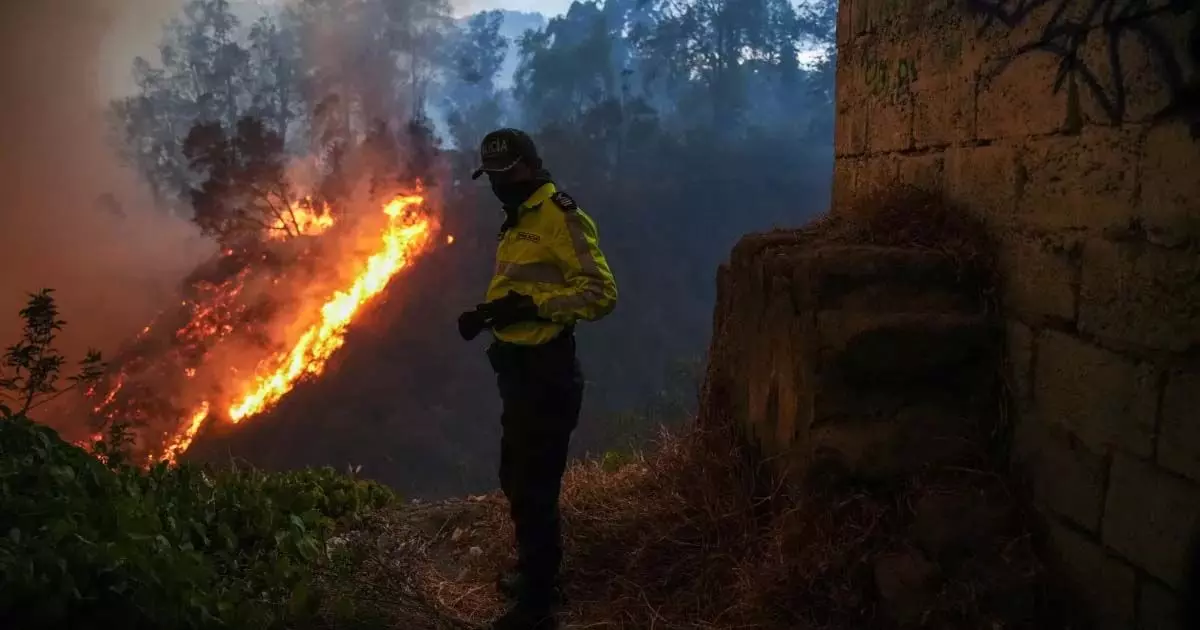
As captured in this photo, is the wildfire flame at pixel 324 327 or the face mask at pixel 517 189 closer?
the face mask at pixel 517 189

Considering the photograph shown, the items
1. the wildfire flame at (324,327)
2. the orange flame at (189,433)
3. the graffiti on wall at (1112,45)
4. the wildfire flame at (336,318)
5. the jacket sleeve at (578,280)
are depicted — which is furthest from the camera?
the wildfire flame at (336,318)

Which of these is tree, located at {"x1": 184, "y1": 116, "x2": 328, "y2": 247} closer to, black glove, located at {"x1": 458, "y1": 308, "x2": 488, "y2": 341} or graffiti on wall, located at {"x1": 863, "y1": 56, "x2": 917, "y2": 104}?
black glove, located at {"x1": 458, "y1": 308, "x2": 488, "y2": 341}

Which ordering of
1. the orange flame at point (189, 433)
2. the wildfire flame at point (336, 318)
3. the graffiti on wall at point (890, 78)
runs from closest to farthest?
the graffiti on wall at point (890, 78), the orange flame at point (189, 433), the wildfire flame at point (336, 318)

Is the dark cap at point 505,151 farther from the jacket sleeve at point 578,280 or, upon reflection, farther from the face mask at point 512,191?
the jacket sleeve at point 578,280

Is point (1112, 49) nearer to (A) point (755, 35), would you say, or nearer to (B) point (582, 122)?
(B) point (582, 122)

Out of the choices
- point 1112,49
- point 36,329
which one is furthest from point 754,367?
point 36,329

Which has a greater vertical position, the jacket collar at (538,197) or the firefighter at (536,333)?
the jacket collar at (538,197)

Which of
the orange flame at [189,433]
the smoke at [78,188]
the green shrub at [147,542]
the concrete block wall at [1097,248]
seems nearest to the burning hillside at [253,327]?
the orange flame at [189,433]

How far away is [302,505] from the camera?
475 cm

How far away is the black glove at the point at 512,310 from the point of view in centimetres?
314

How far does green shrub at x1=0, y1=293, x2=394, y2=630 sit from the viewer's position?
263cm

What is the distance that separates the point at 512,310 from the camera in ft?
10.4

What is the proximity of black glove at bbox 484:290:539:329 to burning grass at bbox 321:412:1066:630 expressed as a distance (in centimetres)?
119

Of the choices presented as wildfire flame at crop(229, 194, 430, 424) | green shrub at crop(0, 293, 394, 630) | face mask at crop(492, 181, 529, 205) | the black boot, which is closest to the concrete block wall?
face mask at crop(492, 181, 529, 205)
